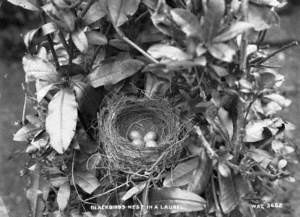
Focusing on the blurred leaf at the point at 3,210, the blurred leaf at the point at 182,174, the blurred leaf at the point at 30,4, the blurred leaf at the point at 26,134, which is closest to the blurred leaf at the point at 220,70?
the blurred leaf at the point at 182,174

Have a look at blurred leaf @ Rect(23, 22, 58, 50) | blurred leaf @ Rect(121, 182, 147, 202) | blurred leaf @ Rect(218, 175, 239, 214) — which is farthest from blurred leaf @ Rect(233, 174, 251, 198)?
blurred leaf @ Rect(23, 22, 58, 50)

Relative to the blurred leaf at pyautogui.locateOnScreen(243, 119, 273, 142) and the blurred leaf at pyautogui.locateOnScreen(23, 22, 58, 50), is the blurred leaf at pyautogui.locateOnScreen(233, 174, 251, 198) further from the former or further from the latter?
the blurred leaf at pyautogui.locateOnScreen(23, 22, 58, 50)

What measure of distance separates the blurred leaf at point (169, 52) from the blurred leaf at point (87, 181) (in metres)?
0.39

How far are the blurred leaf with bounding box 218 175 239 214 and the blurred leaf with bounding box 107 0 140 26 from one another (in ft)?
1.39

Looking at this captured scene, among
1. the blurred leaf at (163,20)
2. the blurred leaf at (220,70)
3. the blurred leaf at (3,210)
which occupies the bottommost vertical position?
the blurred leaf at (3,210)

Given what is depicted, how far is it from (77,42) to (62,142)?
0.23 m

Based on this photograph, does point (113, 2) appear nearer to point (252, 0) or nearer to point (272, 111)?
point (252, 0)

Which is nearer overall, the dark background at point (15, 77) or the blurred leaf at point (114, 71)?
the blurred leaf at point (114, 71)

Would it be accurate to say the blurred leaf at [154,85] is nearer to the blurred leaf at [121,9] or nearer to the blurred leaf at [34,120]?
the blurred leaf at [121,9]

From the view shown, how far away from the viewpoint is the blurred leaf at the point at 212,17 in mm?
928

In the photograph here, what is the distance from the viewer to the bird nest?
1.19 meters

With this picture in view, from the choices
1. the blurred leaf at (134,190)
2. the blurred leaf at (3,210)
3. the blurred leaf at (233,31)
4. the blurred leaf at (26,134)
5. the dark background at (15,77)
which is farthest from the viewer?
the dark background at (15,77)

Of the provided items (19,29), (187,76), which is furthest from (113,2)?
(19,29)

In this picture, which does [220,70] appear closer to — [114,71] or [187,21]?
[187,21]
